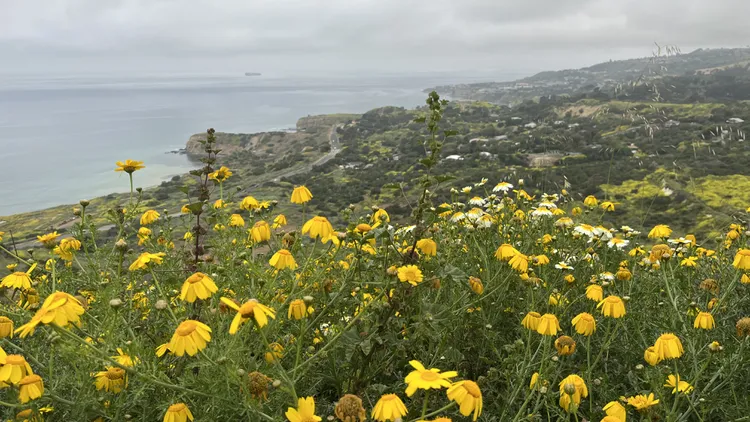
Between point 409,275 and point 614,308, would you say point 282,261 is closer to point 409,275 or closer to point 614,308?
point 409,275

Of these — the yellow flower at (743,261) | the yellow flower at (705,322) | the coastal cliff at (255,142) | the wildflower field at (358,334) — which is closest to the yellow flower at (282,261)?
the wildflower field at (358,334)

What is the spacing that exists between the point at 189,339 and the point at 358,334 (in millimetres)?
1078

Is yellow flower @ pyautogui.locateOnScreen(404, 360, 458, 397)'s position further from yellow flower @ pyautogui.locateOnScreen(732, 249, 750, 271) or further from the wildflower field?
yellow flower @ pyautogui.locateOnScreen(732, 249, 750, 271)

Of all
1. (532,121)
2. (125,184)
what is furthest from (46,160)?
(532,121)

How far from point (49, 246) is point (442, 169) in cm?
4628

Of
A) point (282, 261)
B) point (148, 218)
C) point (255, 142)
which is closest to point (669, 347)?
point (282, 261)

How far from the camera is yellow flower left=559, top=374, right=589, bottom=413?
211cm

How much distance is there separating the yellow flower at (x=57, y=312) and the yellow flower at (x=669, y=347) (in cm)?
296

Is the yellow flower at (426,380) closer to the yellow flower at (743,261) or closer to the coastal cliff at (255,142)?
the yellow flower at (743,261)

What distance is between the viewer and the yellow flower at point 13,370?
6.09 feet

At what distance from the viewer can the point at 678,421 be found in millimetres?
2428

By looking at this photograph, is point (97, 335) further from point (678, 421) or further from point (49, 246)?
point (678, 421)

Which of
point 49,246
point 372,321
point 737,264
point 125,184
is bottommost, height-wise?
point 125,184

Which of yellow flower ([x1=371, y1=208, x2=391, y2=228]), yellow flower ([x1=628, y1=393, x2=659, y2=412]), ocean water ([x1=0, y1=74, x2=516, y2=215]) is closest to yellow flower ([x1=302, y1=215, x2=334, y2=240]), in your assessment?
yellow flower ([x1=371, y1=208, x2=391, y2=228])
